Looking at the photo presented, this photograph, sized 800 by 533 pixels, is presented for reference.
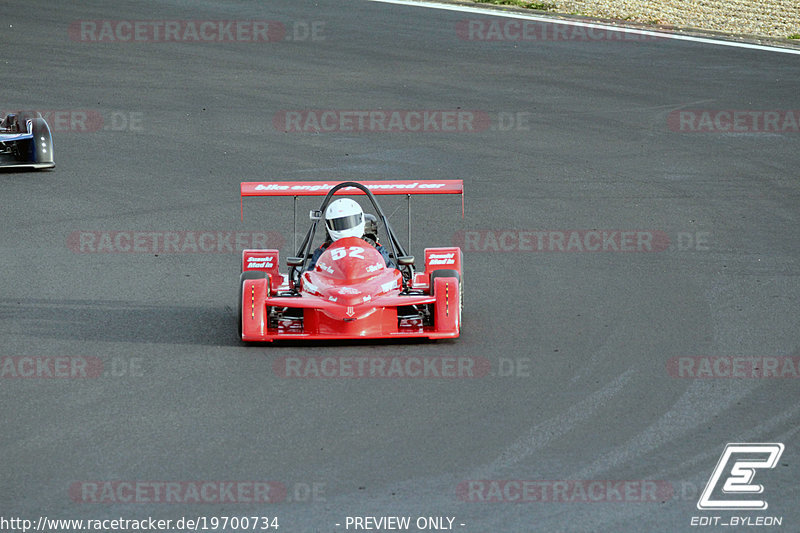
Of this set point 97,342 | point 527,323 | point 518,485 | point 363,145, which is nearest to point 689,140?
point 363,145

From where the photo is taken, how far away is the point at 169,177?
17.2 m

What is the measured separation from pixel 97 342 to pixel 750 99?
1481 centimetres

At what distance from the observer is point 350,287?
1012 cm

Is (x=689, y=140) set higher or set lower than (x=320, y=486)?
Answer: higher

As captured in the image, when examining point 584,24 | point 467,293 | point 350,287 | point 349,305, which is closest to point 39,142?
point 467,293

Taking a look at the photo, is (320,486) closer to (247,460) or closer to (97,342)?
(247,460)

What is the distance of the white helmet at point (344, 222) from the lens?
1080cm

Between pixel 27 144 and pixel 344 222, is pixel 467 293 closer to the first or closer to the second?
pixel 344 222

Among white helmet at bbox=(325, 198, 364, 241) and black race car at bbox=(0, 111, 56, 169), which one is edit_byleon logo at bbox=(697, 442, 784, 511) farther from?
black race car at bbox=(0, 111, 56, 169)

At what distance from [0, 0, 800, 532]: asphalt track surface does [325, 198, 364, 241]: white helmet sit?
4.09 ft

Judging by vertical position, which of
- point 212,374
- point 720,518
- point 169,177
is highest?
point 169,177

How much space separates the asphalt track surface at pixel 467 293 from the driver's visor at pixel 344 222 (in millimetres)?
1286

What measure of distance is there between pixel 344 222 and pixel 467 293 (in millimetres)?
1731

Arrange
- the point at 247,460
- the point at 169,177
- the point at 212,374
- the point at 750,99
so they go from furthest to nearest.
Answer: the point at 750,99 < the point at 169,177 < the point at 212,374 < the point at 247,460
